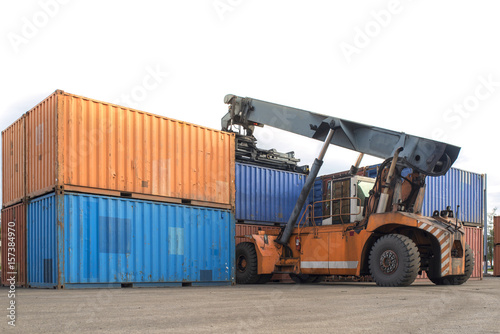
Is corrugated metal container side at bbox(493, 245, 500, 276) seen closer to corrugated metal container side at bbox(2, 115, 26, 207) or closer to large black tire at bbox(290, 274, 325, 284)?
large black tire at bbox(290, 274, 325, 284)

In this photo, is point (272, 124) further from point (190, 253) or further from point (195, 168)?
point (190, 253)

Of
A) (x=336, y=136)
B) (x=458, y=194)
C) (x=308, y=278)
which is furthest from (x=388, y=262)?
(x=458, y=194)

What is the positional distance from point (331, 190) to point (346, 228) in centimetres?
156

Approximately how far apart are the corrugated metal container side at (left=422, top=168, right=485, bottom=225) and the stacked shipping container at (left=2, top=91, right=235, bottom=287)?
31.5ft

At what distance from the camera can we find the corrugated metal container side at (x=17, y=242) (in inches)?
492

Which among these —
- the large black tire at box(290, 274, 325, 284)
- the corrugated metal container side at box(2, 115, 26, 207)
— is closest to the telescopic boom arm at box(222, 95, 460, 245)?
the large black tire at box(290, 274, 325, 284)

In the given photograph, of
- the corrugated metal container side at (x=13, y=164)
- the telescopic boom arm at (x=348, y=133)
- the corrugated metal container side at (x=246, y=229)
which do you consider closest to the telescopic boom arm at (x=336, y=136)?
the telescopic boom arm at (x=348, y=133)

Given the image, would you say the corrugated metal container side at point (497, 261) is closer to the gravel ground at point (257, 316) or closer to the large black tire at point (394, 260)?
the large black tire at point (394, 260)

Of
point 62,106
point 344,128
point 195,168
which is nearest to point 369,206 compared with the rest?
point 344,128

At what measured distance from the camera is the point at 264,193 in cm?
1739

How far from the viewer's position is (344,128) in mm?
12930

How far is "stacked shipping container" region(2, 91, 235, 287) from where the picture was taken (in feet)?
36.5

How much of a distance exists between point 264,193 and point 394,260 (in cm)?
643

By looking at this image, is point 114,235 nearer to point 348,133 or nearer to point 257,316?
point 348,133
